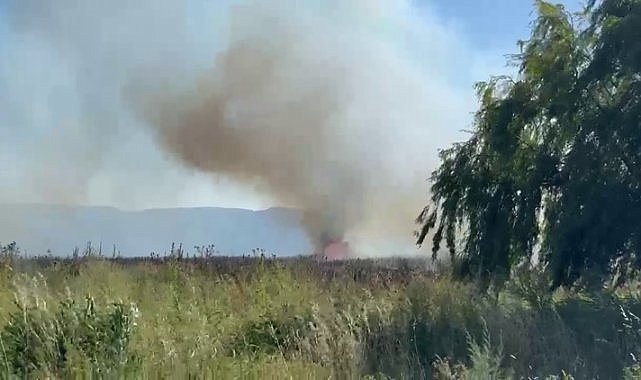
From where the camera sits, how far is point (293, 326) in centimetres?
973

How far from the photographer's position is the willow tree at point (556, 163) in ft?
41.5

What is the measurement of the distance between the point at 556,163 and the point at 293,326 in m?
6.53

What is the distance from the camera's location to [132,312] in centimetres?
786

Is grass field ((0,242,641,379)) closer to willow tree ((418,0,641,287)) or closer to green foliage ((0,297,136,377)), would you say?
green foliage ((0,297,136,377))

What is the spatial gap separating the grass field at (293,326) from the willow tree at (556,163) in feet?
3.21

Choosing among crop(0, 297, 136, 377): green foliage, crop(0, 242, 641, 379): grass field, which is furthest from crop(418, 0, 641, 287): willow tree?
crop(0, 297, 136, 377): green foliage

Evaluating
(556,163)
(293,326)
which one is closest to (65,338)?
(293,326)

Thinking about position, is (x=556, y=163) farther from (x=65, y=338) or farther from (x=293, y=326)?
(x=65, y=338)

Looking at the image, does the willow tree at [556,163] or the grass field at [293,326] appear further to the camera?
the willow tree at [556,163]

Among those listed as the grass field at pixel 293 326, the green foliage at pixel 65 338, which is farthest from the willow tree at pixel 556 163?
the green foliage at pixel 65 338

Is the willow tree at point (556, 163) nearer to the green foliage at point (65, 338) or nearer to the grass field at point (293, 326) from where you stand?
the grass field at point (293, 326)

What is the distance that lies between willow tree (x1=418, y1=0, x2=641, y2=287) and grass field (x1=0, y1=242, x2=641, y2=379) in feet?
3.21

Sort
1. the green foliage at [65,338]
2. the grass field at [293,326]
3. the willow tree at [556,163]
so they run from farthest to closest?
the willow tree at [556,163], the grass field at [293,326], the green foliage at [65,338]

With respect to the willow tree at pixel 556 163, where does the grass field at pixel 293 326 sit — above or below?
below
